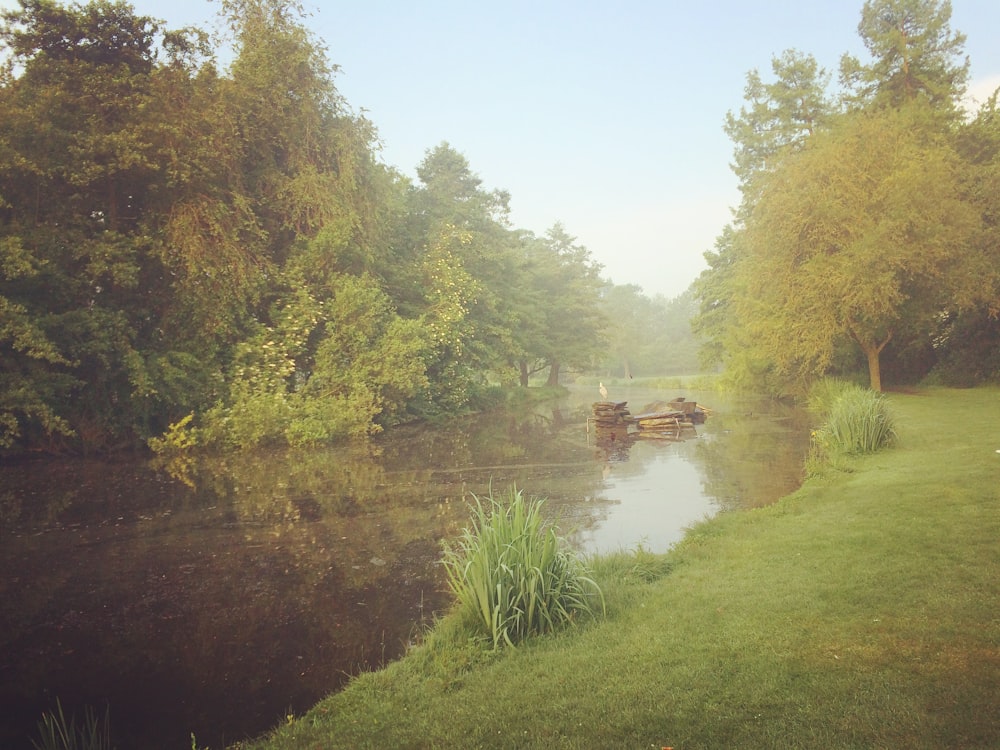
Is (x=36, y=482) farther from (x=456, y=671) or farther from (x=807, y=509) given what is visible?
(x=807, y=509)

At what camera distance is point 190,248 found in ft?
54.4

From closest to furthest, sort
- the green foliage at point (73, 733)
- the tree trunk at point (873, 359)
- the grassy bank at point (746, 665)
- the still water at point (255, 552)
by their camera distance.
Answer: the grassy bank at point (746, 665)
the green foliage at point (73, 733)
the still water at point (255, 552)
the tree trunk at point (873, 359)

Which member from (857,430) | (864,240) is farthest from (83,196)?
(864,240)

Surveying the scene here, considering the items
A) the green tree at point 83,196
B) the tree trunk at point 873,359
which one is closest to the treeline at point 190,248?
the green tree at point 83,196

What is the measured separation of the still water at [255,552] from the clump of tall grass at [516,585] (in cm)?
106

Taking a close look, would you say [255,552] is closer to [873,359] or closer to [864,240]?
[864,240]

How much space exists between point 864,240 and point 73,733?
22.8m

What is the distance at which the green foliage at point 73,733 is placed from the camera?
373 centimetres

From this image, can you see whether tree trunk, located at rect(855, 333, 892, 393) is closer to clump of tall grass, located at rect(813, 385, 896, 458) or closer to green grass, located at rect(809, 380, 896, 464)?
green grass, located at rect(809, 380, 896, 464)

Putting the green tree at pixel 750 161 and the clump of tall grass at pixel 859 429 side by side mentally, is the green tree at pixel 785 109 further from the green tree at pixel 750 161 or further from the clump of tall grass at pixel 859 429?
the clump of tall grass at pixel 859 429

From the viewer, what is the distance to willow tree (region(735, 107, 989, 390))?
1955 centimetres

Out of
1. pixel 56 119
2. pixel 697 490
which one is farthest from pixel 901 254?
pixel 56 119

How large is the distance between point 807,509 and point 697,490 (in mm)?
3057

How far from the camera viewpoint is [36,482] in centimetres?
1345
